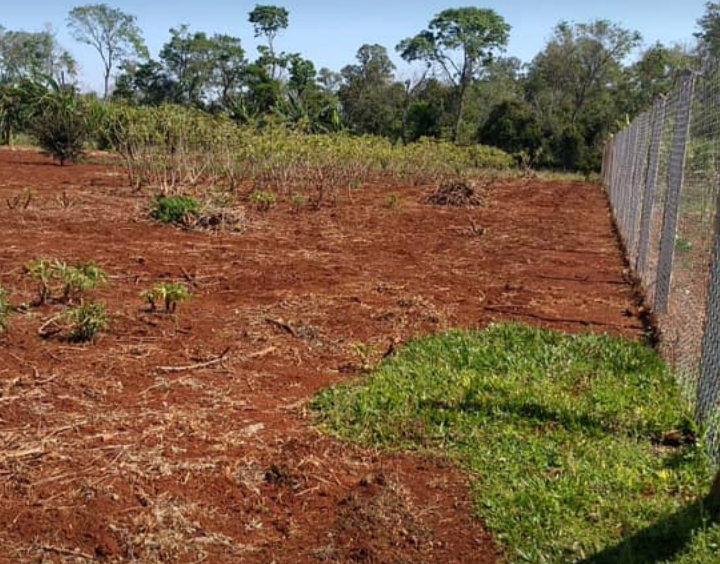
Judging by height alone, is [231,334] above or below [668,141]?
below

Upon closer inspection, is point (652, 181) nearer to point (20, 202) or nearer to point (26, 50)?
point (20, 202)

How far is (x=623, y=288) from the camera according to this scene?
6590 mm

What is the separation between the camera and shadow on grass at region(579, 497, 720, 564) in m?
2.34

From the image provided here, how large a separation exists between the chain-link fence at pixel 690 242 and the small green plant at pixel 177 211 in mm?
5518

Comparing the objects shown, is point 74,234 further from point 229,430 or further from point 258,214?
point 229,430

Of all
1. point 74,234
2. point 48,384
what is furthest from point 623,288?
point 74,234

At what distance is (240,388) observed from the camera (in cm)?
384

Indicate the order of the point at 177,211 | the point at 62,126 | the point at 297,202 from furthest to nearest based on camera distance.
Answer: the point at 62,126, the point at 297,202, the point at 177,211

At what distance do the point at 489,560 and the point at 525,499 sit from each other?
0.38 metres

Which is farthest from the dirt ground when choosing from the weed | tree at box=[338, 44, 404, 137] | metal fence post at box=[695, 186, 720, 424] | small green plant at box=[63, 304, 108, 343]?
tree at box=[338, 44, 404, 137]

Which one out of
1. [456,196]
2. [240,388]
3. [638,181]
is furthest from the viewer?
[456,196]

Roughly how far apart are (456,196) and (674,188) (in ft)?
30.8

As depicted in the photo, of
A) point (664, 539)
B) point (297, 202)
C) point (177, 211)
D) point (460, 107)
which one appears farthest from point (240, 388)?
point (460, 107)

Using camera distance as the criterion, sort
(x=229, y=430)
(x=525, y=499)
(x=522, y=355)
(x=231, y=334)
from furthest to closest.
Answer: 1. (x=231, y=334)
2. (x=522, y=355)
3. (x=229, y=430)
4. (x=525, y=499)
